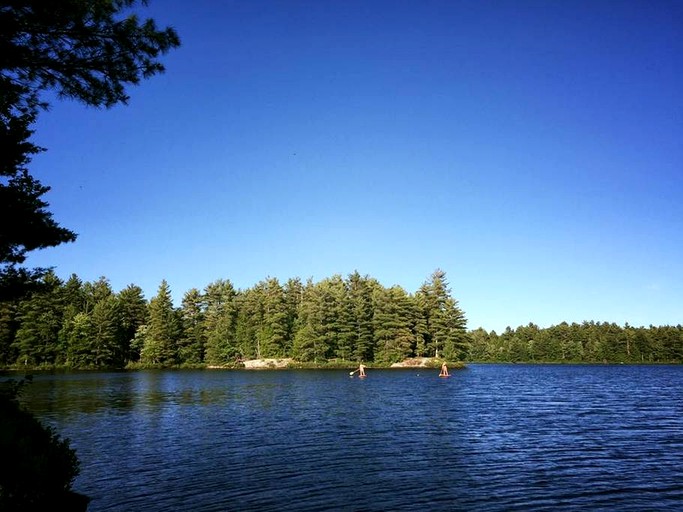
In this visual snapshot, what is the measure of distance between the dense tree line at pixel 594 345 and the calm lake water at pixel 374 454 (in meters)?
118

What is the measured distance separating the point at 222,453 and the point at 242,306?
10083 centimetres

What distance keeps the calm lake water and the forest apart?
63.7 m

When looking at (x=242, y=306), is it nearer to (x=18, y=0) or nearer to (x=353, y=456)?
(x=353, y=456)

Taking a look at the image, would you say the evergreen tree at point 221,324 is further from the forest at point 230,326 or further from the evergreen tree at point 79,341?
the evergreen tree at point 79,341

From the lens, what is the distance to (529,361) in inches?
7219

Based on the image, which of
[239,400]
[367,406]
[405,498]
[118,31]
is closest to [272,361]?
[239,400]

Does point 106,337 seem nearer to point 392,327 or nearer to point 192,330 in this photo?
point 192,330

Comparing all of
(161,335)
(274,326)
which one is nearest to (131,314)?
(161,335)

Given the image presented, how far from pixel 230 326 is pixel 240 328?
3.26 metres

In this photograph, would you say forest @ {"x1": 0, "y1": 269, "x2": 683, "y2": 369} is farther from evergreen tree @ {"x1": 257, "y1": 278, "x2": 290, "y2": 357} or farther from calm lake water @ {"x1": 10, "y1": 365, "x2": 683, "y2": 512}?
calm lake water @ {"x1": 10, "y1": 365, "x2": 683, "y2": 512}

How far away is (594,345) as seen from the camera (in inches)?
6590

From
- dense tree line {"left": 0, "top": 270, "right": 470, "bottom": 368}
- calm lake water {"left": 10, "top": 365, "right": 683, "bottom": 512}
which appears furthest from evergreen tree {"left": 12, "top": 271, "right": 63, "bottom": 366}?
calm lake water {"left": 10, "top": 365, "right": 683, "bottom": 512}

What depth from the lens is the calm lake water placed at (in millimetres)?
15805

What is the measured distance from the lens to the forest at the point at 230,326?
104m
